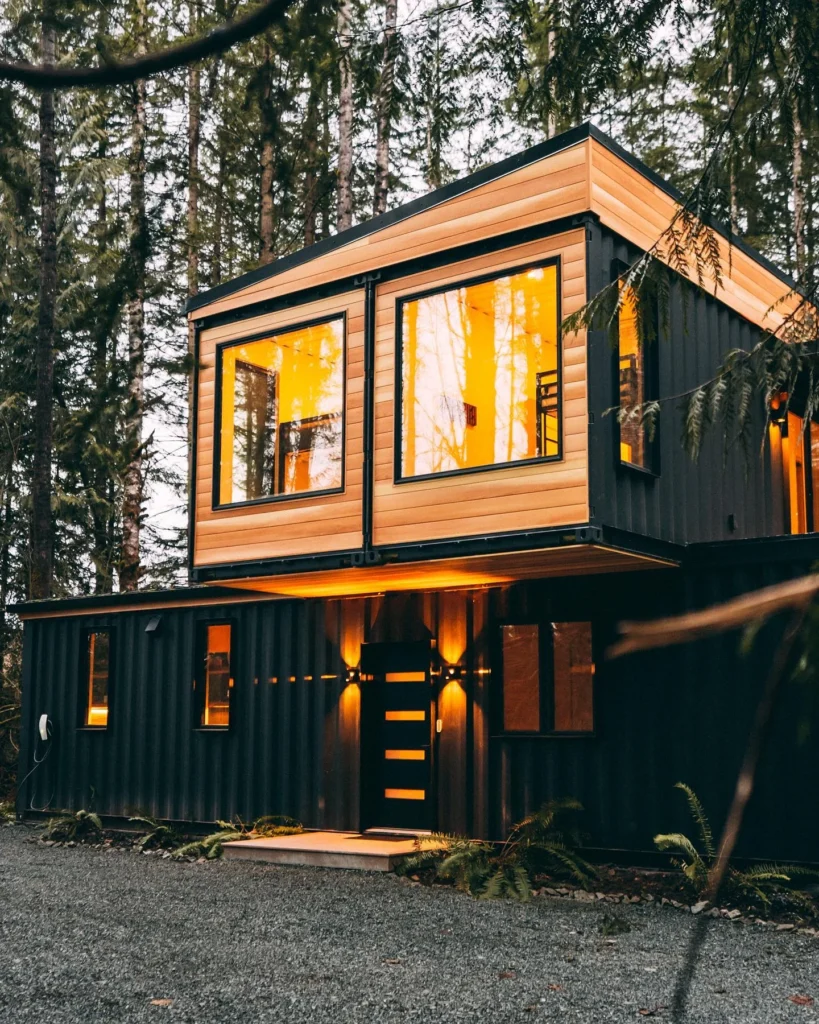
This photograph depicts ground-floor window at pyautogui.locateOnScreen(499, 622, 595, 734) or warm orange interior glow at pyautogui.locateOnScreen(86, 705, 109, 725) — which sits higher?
ground-floor window at pyautogui.locateOnScreen(499, 622, 595, 734)

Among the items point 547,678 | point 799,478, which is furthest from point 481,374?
point 799,478

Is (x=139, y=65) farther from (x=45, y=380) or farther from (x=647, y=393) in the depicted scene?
(x=45, y=380)

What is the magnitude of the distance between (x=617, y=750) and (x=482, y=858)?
1.55m

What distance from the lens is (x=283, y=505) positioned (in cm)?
1221

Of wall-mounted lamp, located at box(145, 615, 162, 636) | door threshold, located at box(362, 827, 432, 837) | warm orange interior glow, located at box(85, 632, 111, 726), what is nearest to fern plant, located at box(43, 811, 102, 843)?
warm orange interior glow, located at box(85, 632, 111, 726)

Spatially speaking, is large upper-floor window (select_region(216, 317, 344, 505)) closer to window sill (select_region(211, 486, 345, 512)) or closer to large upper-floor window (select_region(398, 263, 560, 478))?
window sill (select_region(211, 486, 345, 512))

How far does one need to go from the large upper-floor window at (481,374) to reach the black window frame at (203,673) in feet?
13.4

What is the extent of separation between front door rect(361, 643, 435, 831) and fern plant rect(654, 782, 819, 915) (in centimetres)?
296

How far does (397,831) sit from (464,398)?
4.66m

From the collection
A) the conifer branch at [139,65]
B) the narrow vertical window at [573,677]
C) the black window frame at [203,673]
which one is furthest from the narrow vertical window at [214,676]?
the conifer branch at [139,65]

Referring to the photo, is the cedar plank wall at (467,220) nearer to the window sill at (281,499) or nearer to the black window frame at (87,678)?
the window sill at (281,499)

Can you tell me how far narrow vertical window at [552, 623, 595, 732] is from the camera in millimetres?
11133

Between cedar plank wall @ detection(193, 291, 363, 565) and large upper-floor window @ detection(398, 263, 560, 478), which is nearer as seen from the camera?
large upper-floor window @ detection(398, 263, 560, 478)

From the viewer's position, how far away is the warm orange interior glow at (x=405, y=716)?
1257 centimetres
